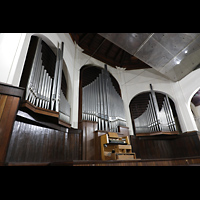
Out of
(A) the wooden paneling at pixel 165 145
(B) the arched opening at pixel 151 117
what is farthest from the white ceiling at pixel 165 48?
(A) the wooden paneling at pixel 165 145

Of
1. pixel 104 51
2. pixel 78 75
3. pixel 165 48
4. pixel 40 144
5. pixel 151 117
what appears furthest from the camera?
pixel 104 51

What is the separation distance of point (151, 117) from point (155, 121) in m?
0.28

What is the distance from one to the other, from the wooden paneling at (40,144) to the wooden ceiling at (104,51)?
4.67 metres

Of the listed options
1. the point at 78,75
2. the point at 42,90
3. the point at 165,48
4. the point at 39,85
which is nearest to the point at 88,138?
the point at 42,90

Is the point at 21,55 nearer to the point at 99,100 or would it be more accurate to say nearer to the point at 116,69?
the point at 99,100

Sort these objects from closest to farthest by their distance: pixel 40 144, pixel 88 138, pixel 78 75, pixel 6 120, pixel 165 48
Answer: pixel 6 120
pixel 40 144
pixel 88 138
pixel 165 48
pixel 78 75

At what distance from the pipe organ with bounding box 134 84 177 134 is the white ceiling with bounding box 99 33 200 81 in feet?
6.19

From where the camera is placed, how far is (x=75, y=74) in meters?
6.11

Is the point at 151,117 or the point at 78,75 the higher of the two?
the point at 78,75

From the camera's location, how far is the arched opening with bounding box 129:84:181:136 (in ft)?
21.1

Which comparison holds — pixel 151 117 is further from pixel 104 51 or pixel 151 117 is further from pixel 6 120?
pixel 6 120

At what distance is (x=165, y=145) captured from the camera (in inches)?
259

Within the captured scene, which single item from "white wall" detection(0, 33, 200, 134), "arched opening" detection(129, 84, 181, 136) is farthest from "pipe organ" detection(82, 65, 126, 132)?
"arched opening" detection(129, 84, 181, 136)
